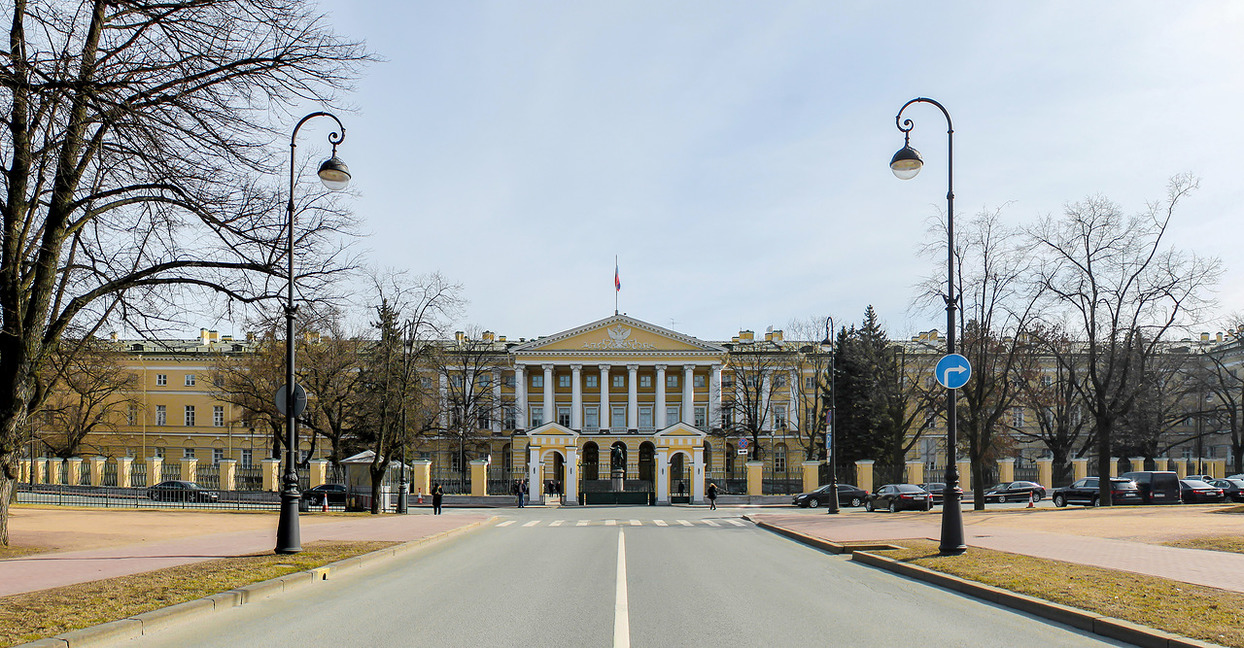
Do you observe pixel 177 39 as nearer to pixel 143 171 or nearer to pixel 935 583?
pixel 143 171

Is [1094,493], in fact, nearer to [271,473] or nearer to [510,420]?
[271,473]

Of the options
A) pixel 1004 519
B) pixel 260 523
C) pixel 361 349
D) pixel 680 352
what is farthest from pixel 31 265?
pixel 680 352

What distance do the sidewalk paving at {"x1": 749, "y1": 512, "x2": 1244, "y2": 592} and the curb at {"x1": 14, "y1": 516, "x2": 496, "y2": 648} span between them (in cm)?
1182

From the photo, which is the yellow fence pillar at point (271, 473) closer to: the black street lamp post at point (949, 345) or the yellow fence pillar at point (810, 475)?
the yellow fence pillar at point (810, 475)

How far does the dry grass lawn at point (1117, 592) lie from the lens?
8398mm

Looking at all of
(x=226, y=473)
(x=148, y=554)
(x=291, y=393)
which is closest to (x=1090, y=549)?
(x=291, y=393)

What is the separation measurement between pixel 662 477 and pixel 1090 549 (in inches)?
1463

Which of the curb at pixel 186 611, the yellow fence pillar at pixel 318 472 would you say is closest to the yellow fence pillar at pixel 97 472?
the yellow fence pillar at pixel 318 472

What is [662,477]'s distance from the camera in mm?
53188

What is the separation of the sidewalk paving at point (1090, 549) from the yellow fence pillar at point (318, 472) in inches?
1373

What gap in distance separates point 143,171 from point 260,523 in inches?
→ 743

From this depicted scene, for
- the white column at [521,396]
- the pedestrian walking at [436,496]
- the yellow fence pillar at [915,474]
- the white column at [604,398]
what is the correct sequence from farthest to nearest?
the white column at [604,398], the white column at [521,396], the yellow fence pillar at [915,474], the pedestrian walking at [436,496]

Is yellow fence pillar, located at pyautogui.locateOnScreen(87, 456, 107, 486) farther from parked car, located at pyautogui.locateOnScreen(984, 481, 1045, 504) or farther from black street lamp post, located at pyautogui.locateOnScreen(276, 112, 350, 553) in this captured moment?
parked car, located at pyautogui.locateOnScreen(984, 481, 1045, 504)

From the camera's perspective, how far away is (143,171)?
1279 centimetres
